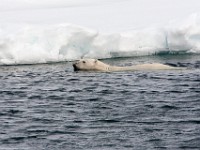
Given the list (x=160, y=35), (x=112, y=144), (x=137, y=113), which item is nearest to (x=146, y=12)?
(x=160, y=35)

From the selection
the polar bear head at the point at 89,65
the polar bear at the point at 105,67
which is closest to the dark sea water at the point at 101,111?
the polar bear at the point at 105,67

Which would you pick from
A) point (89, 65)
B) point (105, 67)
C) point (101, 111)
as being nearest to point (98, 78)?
point (105, 67)

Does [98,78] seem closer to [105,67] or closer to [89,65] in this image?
[105,67]

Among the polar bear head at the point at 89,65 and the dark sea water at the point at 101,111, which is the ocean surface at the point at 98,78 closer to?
the dark sea water at the point at 101,111

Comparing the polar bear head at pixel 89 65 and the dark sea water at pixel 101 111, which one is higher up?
the polar bear head at pixel 89 65

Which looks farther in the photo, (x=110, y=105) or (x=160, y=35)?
(x=160, y=35)

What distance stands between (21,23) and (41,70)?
4.60 meters

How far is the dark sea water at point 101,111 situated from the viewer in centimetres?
949

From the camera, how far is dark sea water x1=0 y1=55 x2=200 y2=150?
31.1ft

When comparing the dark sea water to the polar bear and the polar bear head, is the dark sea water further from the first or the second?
the polar bear head

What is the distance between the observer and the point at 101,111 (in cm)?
1169

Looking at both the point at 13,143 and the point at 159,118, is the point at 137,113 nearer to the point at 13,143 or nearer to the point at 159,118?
the point at 159,118

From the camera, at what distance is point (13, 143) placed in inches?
375

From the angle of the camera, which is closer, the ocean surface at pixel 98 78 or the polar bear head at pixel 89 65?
the ocean surface at pixel 98 78
